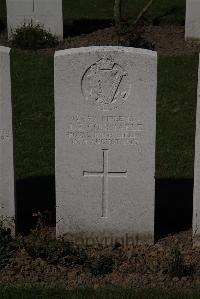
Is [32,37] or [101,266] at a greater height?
[32,37]

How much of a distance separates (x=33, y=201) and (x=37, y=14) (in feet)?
22.8

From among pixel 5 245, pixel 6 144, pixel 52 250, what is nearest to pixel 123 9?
pixel 6 144

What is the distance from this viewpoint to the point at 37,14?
15352 millimetres

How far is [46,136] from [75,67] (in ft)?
12.2

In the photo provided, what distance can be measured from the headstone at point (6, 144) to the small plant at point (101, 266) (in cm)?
110

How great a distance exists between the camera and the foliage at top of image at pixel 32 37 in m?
14.9

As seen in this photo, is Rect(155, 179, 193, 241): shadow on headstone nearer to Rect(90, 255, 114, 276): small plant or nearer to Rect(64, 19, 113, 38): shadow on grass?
Rect(90, 255, 114, 276): small plant

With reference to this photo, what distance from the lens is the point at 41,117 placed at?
39.3 ft

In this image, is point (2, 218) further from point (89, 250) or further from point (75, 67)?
point (75, 67)

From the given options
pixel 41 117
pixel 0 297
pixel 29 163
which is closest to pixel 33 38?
pixel 41 117

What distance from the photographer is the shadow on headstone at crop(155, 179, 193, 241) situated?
8.66m

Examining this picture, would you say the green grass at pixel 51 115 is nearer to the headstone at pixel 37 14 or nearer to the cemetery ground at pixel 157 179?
the cemetery ground at pixel 157 179

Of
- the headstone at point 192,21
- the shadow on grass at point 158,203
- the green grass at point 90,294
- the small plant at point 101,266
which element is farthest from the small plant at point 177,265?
the headstone at point 192,21

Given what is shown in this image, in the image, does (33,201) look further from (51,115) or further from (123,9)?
(123,9)
